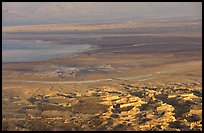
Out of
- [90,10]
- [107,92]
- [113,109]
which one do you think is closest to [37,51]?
[107,92]

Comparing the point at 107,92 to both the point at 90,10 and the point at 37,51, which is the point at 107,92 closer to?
the point at 37,51

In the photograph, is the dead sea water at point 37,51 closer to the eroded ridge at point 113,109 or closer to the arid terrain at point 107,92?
the arid terrain at point 107,92

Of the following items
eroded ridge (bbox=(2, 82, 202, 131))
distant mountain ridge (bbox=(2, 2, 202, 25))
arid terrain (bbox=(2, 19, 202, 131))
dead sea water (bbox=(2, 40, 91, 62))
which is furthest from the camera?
distant mountain ridge (bbox=(2, 2, 202, 25))

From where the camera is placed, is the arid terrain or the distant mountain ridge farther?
the distant mountain ridge

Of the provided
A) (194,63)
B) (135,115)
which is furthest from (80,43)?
(135,115)

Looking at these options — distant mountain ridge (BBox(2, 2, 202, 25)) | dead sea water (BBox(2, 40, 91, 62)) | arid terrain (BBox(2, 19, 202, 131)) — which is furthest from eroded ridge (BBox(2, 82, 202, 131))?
distant mountain ridge (BBox(2, 2, 202, 25))

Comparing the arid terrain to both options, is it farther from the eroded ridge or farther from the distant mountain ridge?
the distant mountain ridge

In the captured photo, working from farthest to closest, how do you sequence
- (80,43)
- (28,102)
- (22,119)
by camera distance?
(80,43)
(28,102)
(22,119)

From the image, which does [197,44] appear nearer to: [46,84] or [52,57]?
[52,57]
